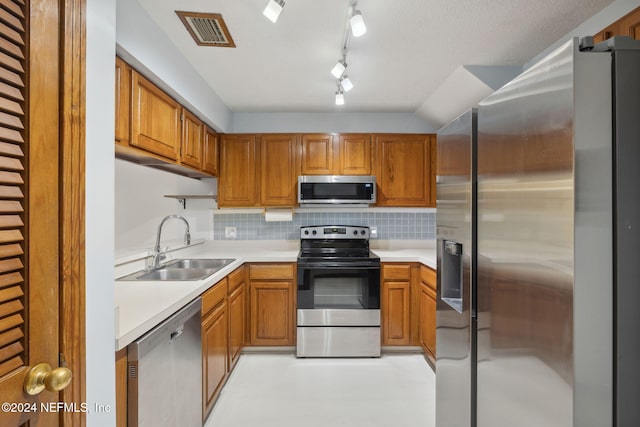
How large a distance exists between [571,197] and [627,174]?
0.46 feet

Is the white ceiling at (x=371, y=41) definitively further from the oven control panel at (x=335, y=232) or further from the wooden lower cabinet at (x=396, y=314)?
the wooden lower cabinet at (x=396, y=314)

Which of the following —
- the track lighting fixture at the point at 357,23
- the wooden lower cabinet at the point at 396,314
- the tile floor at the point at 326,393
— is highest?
the track lighting fixture at the point at 357,23

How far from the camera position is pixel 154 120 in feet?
6.31

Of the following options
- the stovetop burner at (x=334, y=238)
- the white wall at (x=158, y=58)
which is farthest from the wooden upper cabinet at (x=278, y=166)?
the white wall at (x=158, y=58)

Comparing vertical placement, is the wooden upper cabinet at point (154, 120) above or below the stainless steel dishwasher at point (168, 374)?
above

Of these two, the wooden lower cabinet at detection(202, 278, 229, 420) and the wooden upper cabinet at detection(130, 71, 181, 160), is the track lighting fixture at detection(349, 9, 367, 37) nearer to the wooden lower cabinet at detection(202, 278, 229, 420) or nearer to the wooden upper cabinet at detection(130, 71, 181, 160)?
the wooden upper cabinet at detection(130, 71, 181, 160)

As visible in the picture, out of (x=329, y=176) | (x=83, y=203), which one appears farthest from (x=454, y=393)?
(x=329, y=176)

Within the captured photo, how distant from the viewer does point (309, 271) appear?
2.92 metres

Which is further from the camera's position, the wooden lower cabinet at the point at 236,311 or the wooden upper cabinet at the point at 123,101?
the wooden lower cabinet at the point at 236,311

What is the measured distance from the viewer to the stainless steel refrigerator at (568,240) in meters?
0.77

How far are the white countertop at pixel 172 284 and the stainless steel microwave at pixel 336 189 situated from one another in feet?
1.88

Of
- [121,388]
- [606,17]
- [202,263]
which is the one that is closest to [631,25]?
[606,17]

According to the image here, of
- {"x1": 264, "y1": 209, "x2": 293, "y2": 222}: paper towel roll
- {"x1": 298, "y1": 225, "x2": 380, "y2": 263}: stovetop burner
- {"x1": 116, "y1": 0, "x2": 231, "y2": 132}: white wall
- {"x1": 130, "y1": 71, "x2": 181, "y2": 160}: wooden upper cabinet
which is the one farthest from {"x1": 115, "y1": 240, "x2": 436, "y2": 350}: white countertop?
{"x1": 116, "y1": 0, "x2": 231, "y2": 132}: white wall

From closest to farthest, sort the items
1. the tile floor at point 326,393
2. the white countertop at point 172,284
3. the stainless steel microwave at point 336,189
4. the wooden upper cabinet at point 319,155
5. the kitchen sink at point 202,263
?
the white countertop at point 172,284 < the tile floor at point 326,393 < the kitchen sink at point 202,263 < the stainless steel microwave at point 336,189 < the wooden upper cabinet at point 319,155
